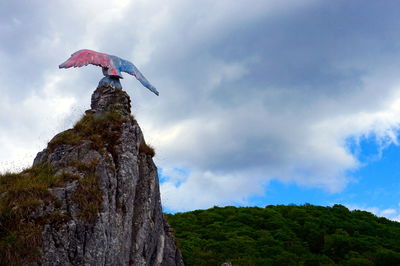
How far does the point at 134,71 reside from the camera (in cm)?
2433

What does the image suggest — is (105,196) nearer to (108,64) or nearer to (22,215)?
(22,215)

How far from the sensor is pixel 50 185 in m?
17.5

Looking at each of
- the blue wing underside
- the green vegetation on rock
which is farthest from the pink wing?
the green vegetation on rock

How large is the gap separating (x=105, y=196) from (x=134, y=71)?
8419 mm

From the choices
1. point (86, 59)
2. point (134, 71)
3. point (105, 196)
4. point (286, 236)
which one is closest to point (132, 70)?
point (134, 71)

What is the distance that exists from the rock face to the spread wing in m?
1.11

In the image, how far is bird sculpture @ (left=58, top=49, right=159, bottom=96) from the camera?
2211 centimetres

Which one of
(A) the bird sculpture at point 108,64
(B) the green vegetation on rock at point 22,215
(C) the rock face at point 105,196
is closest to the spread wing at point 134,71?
(A) the bird sculpture at point 108,64

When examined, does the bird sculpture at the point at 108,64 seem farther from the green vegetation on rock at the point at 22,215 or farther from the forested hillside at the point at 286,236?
the forested hillside at the point at 286,236

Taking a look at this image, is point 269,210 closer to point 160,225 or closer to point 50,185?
point 160,225

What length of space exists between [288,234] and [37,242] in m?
40.7

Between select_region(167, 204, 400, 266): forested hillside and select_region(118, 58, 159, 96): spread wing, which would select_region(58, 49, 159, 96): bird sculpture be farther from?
select_region(167, 204, 400, 266): forested hillside

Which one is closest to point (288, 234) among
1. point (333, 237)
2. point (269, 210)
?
point (333, 237)

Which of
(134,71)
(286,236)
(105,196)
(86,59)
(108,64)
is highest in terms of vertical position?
(134,71)
